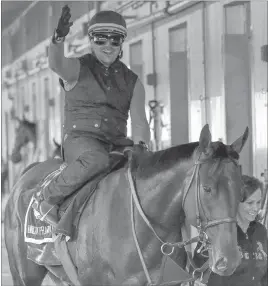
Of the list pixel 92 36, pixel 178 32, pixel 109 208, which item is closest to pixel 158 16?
pixel 178 32

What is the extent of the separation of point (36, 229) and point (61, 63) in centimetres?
102

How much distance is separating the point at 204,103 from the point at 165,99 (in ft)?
4.25

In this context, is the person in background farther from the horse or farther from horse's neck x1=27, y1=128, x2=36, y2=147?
horse's neck x1=27, y1=128, x2=36, y2=147

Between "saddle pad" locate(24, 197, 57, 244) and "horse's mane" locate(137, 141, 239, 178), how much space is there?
0.77 meters

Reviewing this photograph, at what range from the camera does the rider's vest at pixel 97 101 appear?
456 cm

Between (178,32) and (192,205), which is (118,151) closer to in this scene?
(192,205)

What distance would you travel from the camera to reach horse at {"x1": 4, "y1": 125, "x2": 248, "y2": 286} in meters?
3.67

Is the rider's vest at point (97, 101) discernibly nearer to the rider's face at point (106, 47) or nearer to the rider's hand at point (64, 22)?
the rider's face at point (106, 47)

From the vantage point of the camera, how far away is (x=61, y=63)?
433 cm

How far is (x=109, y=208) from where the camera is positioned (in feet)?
13.8

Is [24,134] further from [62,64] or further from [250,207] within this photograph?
[62,64]

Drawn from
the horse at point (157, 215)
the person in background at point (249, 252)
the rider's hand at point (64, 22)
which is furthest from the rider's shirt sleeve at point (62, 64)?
the person in background at point (249, 252)

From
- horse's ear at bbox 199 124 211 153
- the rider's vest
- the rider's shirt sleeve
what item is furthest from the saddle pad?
horse's ear at bbox 199 124 211 153

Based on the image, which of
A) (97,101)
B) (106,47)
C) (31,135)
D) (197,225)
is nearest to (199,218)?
(197,225)
